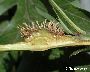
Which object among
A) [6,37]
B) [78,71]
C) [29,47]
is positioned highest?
[29,47]

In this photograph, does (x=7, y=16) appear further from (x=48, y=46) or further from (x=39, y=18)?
(x=48, y=46)

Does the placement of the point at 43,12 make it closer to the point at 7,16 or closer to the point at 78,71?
the point at 78,71

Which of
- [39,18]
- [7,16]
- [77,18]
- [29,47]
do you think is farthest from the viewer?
[7,16]

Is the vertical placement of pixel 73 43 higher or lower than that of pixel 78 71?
higher

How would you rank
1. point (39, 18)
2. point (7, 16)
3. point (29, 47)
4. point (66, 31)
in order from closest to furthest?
1. point (29, 47)
2. point (66, 31)
3. point (39, 18)
4. point (7, 16)

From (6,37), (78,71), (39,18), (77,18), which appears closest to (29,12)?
(39,18)

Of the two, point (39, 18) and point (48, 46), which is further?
point (39, 18)
